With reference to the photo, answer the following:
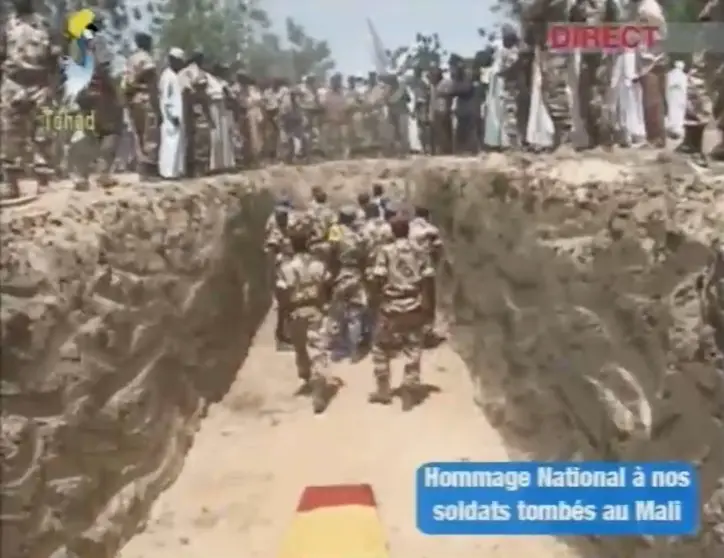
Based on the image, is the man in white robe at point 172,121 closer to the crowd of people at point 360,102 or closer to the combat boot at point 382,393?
the crowd of people at point 360,102

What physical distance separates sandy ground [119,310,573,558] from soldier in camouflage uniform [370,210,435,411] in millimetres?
22

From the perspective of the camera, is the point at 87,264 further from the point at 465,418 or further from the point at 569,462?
the point at 569,462

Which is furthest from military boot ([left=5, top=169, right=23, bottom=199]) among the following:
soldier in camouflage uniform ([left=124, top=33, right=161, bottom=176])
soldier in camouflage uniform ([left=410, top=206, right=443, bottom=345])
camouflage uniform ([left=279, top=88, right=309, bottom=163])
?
soldier in camouflage uniform ([left=410, top=206, right=443, bottom=345])

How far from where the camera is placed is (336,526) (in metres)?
1.63

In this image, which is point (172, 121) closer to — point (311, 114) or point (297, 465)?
point (311, 114)

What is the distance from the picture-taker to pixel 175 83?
1.68 metres

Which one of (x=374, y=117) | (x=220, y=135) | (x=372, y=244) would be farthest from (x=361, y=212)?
(x=220, y=135)

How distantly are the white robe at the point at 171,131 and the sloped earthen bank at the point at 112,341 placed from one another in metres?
0.03

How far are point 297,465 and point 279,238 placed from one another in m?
0.38

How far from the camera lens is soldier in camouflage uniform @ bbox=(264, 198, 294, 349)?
Answer: 5.58 feet

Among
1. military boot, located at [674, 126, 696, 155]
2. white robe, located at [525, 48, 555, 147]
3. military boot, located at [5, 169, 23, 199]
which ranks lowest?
military boot, located at [5, 169, 23, 199]

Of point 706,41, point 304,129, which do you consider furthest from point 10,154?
point 706,41

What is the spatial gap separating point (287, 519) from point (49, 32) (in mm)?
879
